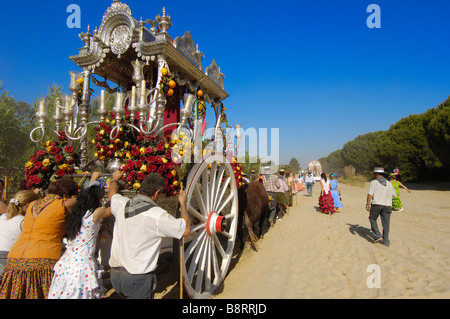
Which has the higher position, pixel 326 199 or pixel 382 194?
pixel 382 194

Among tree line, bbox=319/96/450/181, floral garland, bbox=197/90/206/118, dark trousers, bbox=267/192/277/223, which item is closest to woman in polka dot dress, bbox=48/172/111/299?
floral garland, bbox=197/90/206/118

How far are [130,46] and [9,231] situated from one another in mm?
3855

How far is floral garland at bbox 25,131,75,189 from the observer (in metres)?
3.27

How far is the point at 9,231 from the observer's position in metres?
2.54

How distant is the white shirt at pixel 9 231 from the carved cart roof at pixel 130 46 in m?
3.23

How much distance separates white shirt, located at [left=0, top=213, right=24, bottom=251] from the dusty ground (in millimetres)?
1841

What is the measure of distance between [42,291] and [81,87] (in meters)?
4.17

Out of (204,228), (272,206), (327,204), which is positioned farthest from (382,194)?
(327,204)

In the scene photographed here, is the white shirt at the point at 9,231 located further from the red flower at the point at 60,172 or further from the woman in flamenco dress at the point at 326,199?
the woman in flamenco dress at the point at 326,199

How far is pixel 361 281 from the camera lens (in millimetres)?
3539

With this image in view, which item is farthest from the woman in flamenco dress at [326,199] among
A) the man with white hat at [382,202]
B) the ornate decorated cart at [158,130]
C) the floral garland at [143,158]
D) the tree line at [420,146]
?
the tree line at [420,146]

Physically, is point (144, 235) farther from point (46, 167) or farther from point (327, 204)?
point (327, 204)
